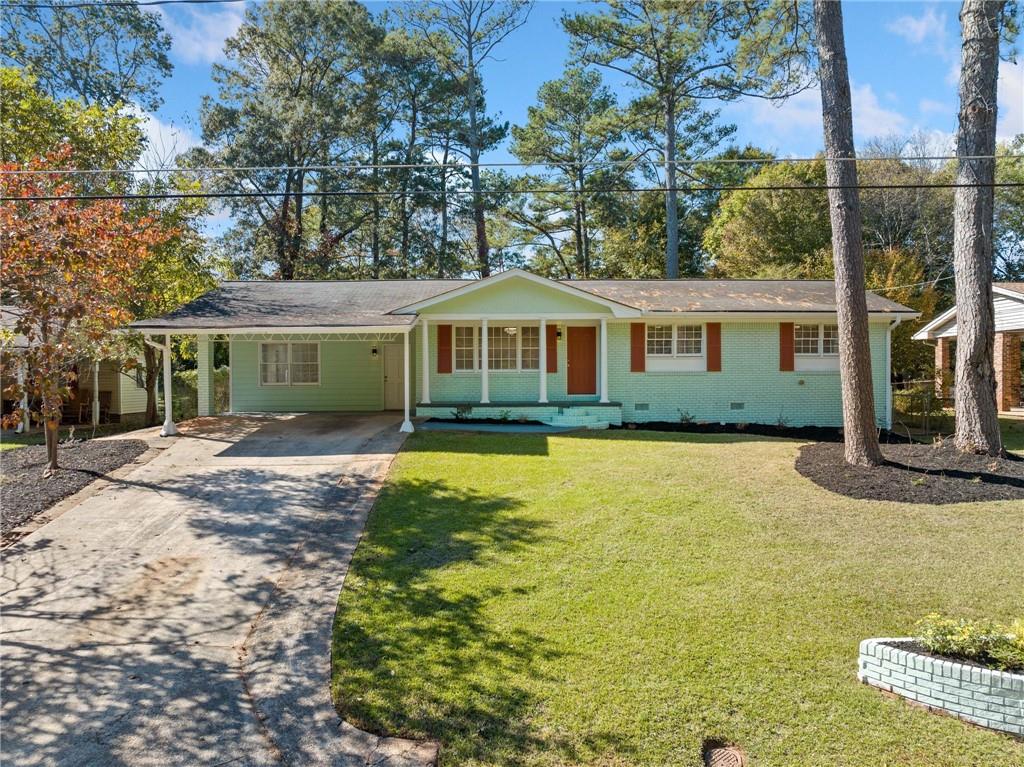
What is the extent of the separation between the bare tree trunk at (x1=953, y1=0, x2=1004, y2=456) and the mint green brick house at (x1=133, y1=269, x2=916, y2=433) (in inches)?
196

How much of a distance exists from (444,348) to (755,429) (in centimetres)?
806

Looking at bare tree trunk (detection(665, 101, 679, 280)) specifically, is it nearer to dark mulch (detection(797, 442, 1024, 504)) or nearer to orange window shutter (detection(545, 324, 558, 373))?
orange window shutter (detection(545, 324, 558, 373))

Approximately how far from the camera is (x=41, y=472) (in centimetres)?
961

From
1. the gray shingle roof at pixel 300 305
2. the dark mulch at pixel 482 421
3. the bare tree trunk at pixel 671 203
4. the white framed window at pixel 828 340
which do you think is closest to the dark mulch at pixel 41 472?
the gray shingle roof at pixel 300 305

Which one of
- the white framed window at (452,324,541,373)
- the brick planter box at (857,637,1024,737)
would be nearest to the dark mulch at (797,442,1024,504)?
the brick planter box at (857,637,1024,737)

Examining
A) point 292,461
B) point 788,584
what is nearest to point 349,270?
point 292,461

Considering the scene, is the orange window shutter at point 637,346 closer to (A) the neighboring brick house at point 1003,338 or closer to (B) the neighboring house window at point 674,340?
(B) the neighboring house window at point 674,340

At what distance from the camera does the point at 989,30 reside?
9.39m

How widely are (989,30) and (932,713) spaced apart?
10.7 m

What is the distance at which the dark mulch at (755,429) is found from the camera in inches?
547

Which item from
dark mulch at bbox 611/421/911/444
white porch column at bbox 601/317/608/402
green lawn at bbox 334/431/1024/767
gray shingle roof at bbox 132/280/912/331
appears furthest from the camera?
white porch column at bbox 601/317/608/402

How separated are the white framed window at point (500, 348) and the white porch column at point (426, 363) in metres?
0.73

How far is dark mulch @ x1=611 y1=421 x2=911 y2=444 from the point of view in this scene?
547 inches

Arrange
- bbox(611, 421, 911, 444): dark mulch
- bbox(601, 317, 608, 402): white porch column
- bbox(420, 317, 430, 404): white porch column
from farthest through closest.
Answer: bbox(601, 317, 608, 402): white porch column < bbox(420, 317, 430, 404): white porch column < bbox(611, 421, 911, 444): dark mulch
